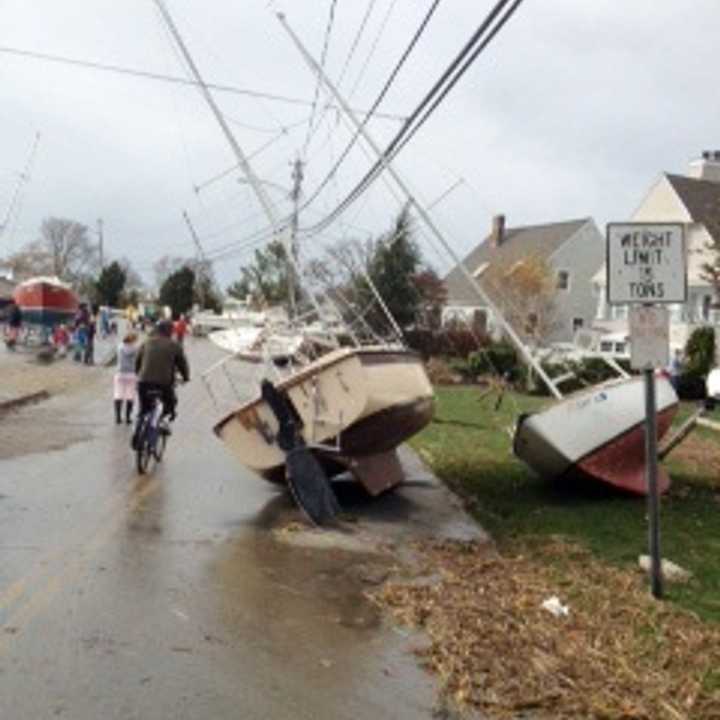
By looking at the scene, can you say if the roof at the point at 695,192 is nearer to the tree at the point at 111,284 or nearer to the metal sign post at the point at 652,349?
the metal sign post at the point at 652,349

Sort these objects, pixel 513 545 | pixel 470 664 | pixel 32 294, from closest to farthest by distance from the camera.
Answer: pixel 470 664
pixel 513 545
pixel 32 294

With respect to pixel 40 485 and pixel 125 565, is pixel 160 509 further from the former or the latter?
pixel 125 565

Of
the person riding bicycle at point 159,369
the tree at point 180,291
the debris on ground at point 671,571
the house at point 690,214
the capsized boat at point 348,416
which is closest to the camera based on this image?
the debris on ground at point 671,571

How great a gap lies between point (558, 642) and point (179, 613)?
2.49 m

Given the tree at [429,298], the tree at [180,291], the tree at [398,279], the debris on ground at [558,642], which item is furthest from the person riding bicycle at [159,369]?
the tree at [180,291]

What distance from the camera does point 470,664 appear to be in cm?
715

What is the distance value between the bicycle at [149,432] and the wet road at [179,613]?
825 millimetres

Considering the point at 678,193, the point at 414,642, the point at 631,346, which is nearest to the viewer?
the point at 414,642

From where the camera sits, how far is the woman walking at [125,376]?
70.4 ft

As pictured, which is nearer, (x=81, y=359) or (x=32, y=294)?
(x=81, y=359)

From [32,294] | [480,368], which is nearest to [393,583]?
[480,368]

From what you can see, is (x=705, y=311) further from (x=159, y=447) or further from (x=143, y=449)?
(x=143, y=449)

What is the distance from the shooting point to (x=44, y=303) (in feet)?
165

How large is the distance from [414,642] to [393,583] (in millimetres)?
Result: 1695
